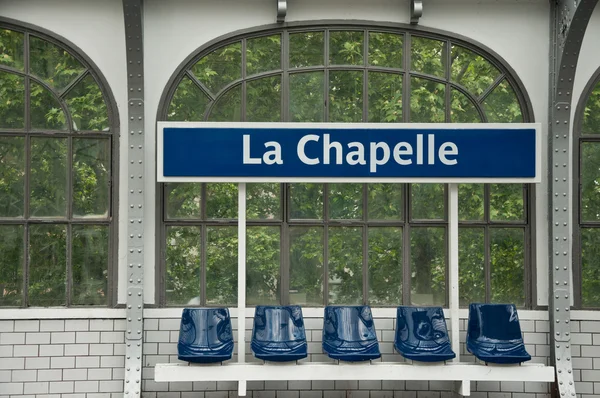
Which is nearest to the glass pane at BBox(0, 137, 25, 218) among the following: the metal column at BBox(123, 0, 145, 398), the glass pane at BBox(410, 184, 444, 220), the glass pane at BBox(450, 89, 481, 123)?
the metal column at BBox(123, 0, 145, 398)

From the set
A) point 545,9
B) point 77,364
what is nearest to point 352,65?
point 545,9

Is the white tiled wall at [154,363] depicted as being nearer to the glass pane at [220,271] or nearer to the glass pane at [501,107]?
the glass pane at [220,271]

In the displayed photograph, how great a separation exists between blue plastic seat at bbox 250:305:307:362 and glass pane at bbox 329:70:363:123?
2041mm

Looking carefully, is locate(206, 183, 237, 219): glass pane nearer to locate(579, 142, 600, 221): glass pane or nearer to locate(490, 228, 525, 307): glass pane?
locate(490, 228, 525, 307): glass pane

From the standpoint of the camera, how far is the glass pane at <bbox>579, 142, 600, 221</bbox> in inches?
305

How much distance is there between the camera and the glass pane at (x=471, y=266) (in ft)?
25.5

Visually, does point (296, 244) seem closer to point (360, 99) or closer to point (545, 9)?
point (360, 99)

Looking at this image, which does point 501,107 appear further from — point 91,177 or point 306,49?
point 91,177

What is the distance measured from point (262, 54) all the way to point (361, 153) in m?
1.53

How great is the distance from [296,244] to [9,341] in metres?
3.06

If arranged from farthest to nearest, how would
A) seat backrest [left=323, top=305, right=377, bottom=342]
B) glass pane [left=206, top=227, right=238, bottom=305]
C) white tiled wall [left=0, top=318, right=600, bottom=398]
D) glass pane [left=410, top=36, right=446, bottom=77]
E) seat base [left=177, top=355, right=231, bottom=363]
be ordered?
glass pane [left=410, top=36, right=446, bottom=77] → glass pane [left=206, top=227, right=238, bottom=305] → white tiled wall [left=0, top=318, right=600, bottom=398] → seat backrest [left=323, top=305, right=377, bottom=342] → seat base [left=177, top=355, right=231, bottom=363]

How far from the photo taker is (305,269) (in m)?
7.70

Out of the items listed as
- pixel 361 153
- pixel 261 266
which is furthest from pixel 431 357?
pixel 361 153

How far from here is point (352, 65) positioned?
776 cm
